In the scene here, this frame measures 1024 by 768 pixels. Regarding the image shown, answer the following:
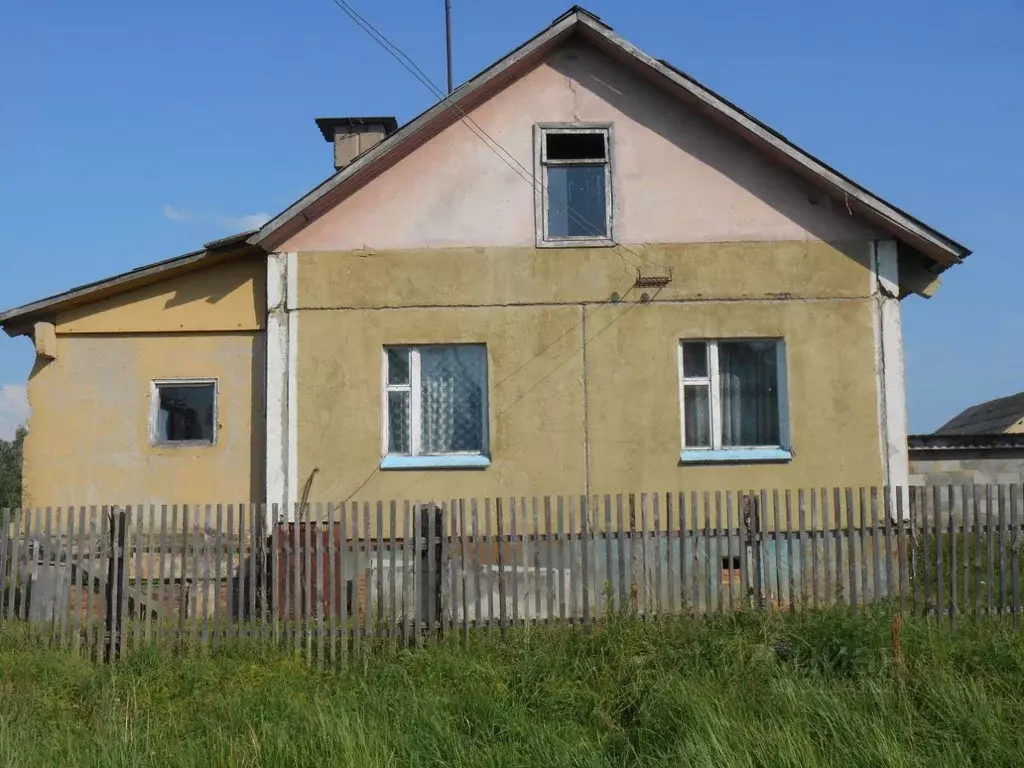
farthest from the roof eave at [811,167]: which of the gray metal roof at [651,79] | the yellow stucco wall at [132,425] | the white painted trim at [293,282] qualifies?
the yellow stucco wall at [132,425]

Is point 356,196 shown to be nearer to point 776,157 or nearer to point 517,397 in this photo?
point 517,397

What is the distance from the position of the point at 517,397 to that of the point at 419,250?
2.14 m

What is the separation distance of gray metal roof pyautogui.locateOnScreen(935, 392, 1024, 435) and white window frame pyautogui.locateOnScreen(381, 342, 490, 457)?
42.7 ft

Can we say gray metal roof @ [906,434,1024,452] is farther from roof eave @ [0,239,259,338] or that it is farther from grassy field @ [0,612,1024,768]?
roof eave @ [0,239,259,338]

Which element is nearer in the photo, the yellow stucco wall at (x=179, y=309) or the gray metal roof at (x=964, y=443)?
the yellow stucco wall at (x=179, y=309)

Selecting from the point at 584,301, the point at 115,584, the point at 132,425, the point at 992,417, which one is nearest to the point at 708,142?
the point at 584,301

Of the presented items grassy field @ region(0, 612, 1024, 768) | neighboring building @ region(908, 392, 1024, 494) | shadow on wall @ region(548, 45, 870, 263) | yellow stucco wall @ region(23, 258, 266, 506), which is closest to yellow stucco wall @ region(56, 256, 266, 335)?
yellow stucco wall @ region(23, 258, 266, 506)

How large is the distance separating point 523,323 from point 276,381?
3.01 m

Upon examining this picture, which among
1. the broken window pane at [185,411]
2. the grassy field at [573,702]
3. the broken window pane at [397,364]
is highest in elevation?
the broken window pane at [397,364]

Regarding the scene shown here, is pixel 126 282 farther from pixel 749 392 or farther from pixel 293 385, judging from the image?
pixel 749 392

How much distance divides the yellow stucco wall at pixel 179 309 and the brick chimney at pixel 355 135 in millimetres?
3897

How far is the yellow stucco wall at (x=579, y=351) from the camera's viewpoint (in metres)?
10.5

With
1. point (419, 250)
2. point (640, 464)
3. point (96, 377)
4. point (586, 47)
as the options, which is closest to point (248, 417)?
point (96, 377)

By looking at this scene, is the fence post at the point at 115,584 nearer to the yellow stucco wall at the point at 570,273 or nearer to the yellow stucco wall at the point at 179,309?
the yellow stucco wall at the point at 179,309
